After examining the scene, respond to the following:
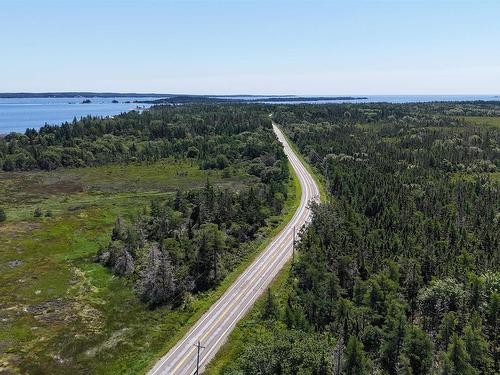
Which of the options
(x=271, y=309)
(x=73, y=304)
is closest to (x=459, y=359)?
(x=271, y=309)

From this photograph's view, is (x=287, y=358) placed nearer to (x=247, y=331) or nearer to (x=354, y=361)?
(x=354, y=361)

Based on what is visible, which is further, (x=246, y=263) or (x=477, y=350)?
(x=246, y=263)

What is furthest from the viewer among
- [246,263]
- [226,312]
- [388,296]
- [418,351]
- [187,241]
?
[187,241]

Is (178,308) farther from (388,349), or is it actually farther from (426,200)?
(426,200)

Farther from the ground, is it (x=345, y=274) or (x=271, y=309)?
(x=345, y=274)

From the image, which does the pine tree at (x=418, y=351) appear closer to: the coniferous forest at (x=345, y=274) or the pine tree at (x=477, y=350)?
the coniferous forest at (x=345, y=274)
